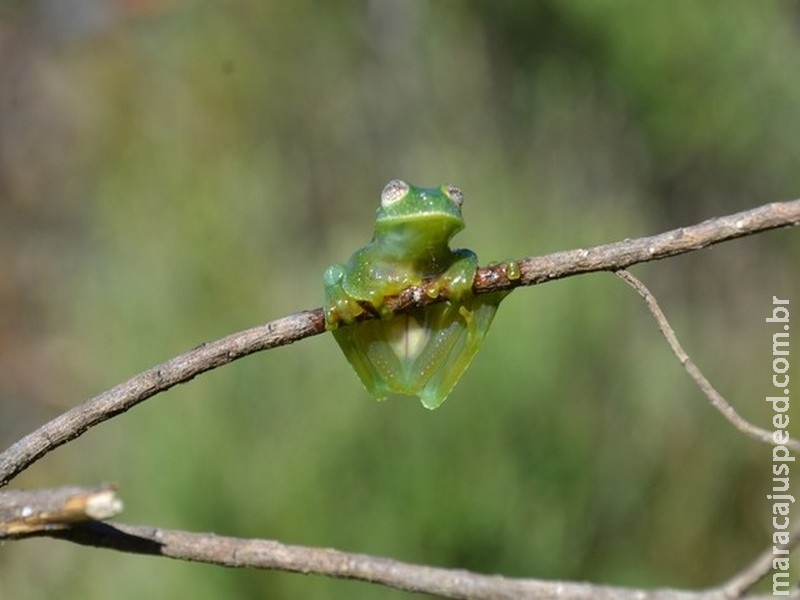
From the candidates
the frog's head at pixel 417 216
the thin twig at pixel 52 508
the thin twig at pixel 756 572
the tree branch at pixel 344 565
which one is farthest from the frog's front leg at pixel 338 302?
the thin twig at pixel 756 572

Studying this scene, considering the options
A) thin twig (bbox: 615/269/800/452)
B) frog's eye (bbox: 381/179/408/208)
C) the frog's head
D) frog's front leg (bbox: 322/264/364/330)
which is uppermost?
frog's eye (bbox: 381/179/408/208)

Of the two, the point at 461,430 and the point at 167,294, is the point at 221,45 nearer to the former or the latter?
the point at 167,294

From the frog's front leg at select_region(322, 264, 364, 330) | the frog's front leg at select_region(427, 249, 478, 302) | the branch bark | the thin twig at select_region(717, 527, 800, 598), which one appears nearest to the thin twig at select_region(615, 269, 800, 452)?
the branch bark

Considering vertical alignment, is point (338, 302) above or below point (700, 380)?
above

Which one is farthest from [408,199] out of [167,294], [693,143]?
[693,143]

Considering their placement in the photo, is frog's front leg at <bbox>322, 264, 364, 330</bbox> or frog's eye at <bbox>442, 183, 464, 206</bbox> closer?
frog's front leg at <bbox>322, 264, 364, 330</bbox>

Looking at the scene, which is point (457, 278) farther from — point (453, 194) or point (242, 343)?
point (242, 343)

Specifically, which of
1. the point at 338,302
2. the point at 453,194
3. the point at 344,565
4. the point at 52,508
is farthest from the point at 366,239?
the point at 52,508

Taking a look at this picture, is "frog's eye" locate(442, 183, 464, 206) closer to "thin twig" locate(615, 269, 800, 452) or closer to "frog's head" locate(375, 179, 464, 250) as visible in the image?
"frog's head" locate(375, 179, 464, 250)
